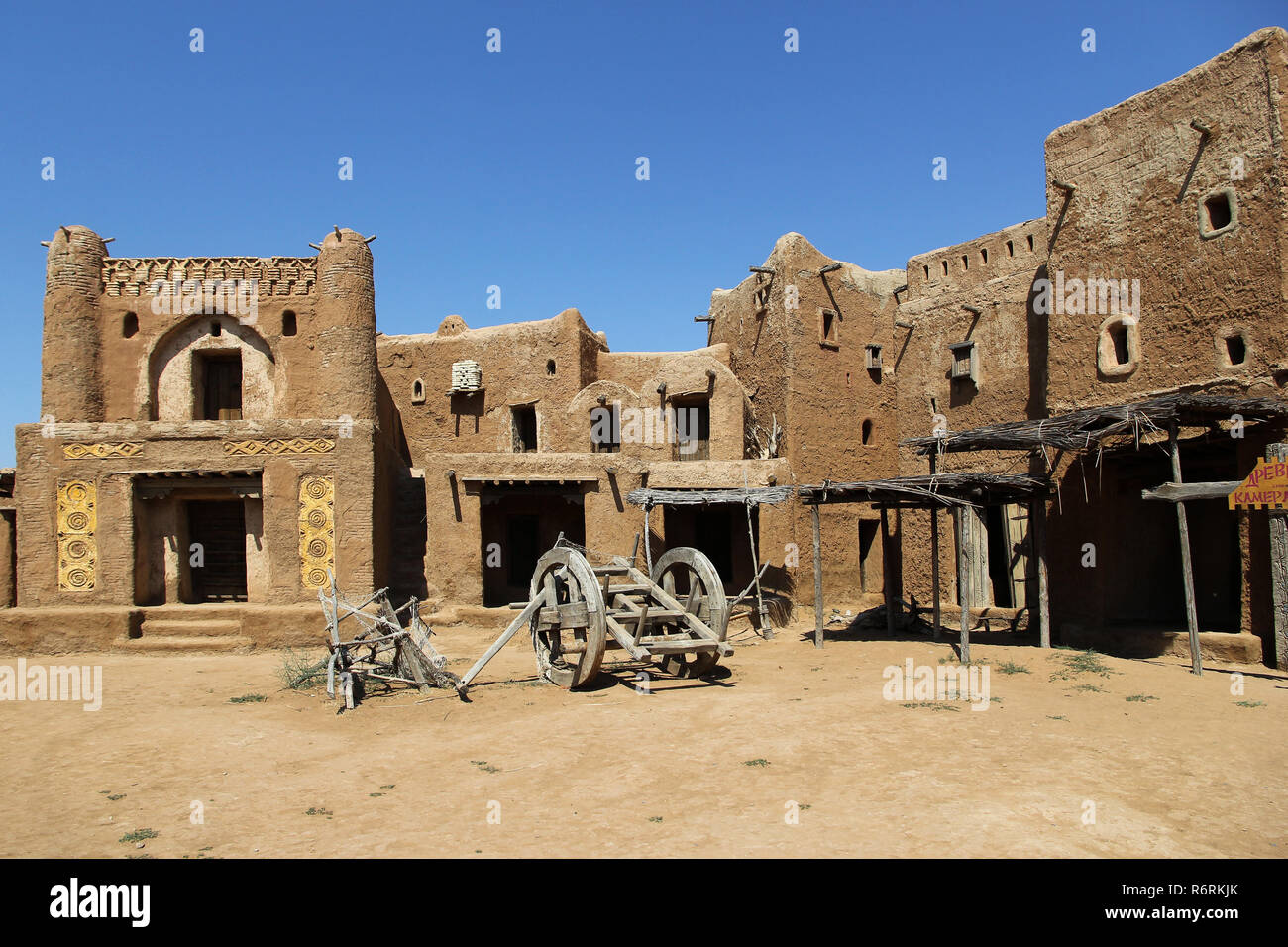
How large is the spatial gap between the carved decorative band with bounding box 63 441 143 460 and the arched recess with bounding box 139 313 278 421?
2.03m

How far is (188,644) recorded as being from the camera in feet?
50.8

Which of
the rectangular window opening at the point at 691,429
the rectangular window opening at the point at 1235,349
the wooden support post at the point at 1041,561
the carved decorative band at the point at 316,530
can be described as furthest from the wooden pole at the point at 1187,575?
the carved decorative band at the point at 316,530

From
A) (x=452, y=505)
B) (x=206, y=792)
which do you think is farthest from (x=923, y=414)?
(x=206, y=792)

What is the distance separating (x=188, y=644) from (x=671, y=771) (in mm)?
12161

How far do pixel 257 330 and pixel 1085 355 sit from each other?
670 inches

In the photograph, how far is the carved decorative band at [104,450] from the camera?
636 inches

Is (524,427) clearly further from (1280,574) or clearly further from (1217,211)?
(1280,574)

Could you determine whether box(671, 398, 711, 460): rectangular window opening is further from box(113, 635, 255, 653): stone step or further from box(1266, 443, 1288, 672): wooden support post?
box(1266, 443, 1288, 672): wooden support post

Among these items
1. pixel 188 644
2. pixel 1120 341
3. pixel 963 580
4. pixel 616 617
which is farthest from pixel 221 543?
pixel 1120 341

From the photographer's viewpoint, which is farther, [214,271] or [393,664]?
[214,271]

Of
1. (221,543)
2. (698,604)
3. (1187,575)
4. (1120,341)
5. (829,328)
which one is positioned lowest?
(698,604)

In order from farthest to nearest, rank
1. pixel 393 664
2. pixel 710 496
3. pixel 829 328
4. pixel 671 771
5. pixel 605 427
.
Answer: pixel 829 328 < pixel 605 427 < pixel 710 496 < pixel 393 664 < pixel 671 771

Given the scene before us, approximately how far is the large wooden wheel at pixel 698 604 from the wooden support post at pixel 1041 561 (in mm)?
5575

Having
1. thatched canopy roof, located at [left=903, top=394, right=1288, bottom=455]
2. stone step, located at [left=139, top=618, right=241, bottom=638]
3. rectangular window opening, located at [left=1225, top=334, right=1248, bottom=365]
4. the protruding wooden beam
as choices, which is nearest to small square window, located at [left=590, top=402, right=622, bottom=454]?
thatched canopy roof, located at [left=903, top=394, right=1288, bottom=455]
